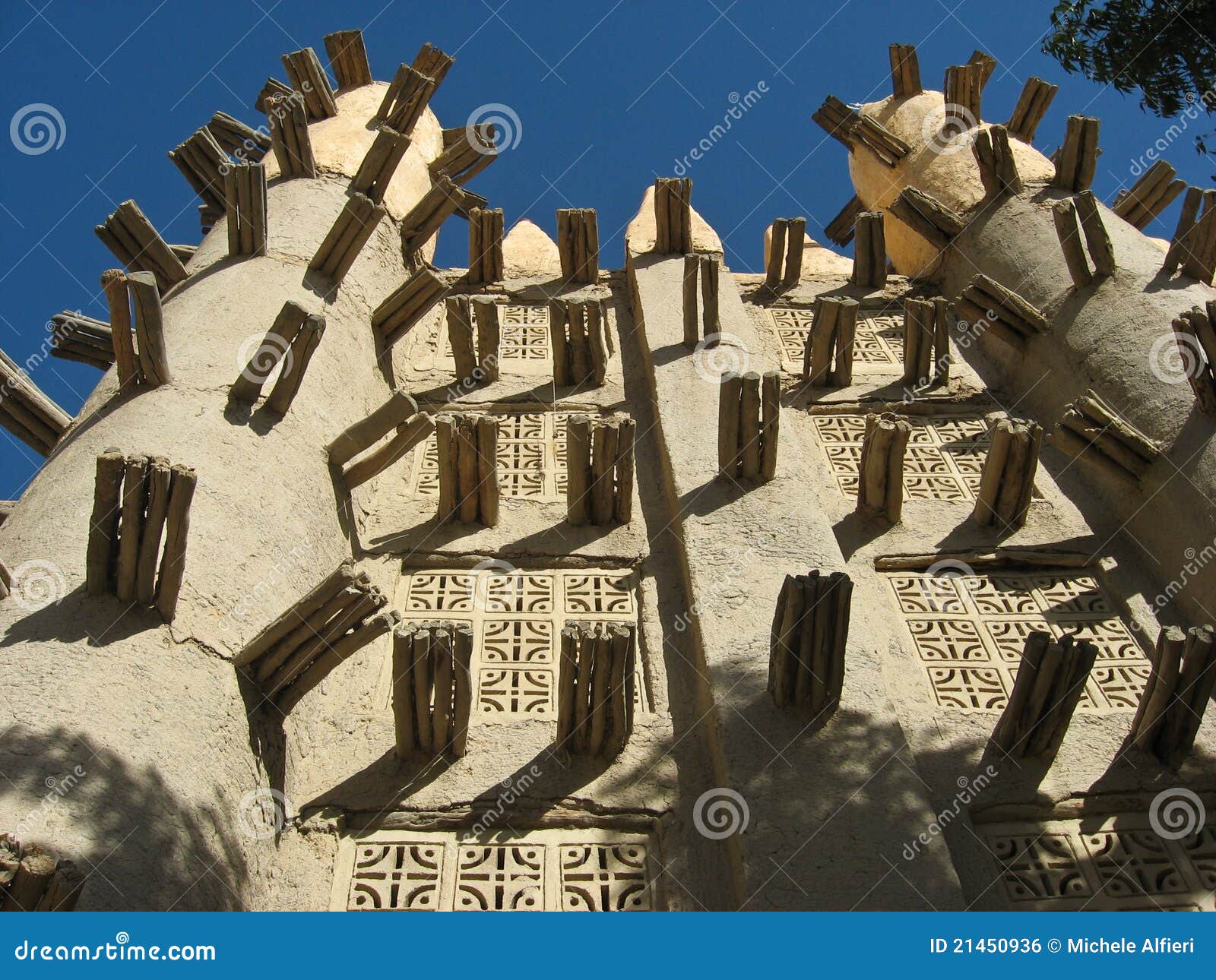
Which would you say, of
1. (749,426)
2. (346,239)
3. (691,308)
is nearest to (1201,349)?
(749,426)

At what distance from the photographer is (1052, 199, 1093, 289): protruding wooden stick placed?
28.8ft

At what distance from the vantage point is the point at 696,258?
9.25 m

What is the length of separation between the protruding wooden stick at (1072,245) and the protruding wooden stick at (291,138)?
17.9 feet

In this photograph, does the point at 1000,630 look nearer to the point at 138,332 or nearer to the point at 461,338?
the point at 461,338

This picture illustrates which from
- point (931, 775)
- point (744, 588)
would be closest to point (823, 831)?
point (931, 775)

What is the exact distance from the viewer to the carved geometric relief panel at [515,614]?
6301mm

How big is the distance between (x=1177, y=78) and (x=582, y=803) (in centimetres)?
559

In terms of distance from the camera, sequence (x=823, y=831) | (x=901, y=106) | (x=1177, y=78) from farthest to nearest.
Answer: (x=901, y=106) → (x=1177, y=78) → (x=823, y=831)

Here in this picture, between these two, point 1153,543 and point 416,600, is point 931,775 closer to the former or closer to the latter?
point 1153,543

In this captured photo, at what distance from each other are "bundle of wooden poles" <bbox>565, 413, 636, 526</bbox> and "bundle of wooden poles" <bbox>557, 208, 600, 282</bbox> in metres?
3.61

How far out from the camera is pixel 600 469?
738cm

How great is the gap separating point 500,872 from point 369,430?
2709 millimetres

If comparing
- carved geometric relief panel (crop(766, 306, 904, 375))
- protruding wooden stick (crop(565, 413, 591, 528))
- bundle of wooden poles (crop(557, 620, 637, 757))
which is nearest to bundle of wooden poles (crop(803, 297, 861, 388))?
carved geometric relief panel (crop(766, 306, 904, 375))

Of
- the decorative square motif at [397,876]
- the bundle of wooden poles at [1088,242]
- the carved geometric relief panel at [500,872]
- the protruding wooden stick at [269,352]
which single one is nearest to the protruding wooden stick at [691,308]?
Answer: the bundle of wooden poles at [1088,242]
